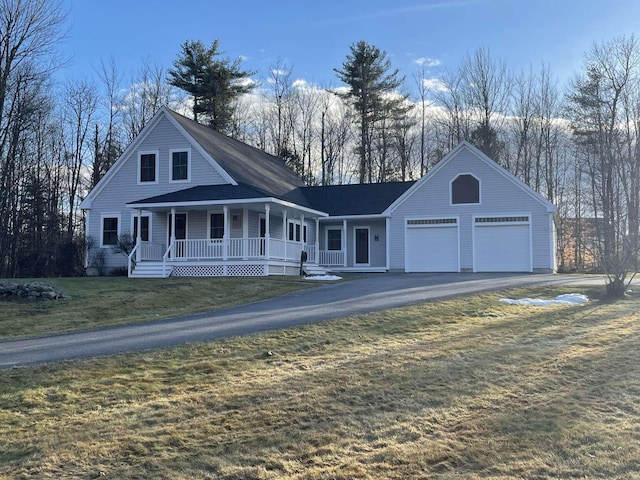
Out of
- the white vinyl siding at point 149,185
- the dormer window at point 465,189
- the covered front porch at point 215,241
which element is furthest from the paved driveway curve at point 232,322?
the white vinyl siding at point 149,185

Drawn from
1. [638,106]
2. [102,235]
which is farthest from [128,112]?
[638,106]

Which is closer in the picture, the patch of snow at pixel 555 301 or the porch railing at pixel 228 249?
the patch of snow at pixel 555 301

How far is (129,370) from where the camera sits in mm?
7332

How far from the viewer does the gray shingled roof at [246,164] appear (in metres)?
24.3

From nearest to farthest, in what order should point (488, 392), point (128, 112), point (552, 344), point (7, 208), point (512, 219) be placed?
1. point (488, 392)
2. point (552, 344)
3. point (512, 219)
4. point (7, 208)
5. point (128, 112)

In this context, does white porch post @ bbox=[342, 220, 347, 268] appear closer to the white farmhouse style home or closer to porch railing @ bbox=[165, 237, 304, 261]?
the white farmhouse style home

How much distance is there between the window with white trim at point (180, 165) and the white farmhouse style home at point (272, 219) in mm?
43

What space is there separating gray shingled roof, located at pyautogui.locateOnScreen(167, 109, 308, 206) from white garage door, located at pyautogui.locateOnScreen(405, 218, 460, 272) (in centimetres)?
544

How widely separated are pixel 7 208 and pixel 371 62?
26.0 metres

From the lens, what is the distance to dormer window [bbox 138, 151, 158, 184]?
81.8ft

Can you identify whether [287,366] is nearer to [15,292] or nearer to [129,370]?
[129,370]

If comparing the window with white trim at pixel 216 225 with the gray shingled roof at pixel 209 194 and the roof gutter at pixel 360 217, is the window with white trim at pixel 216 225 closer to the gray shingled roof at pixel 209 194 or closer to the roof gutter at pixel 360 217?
the gray shingled roof at pixel 209 194

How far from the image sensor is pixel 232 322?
11.0 m

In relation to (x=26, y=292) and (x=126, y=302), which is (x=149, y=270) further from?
(x=126, y=302)
